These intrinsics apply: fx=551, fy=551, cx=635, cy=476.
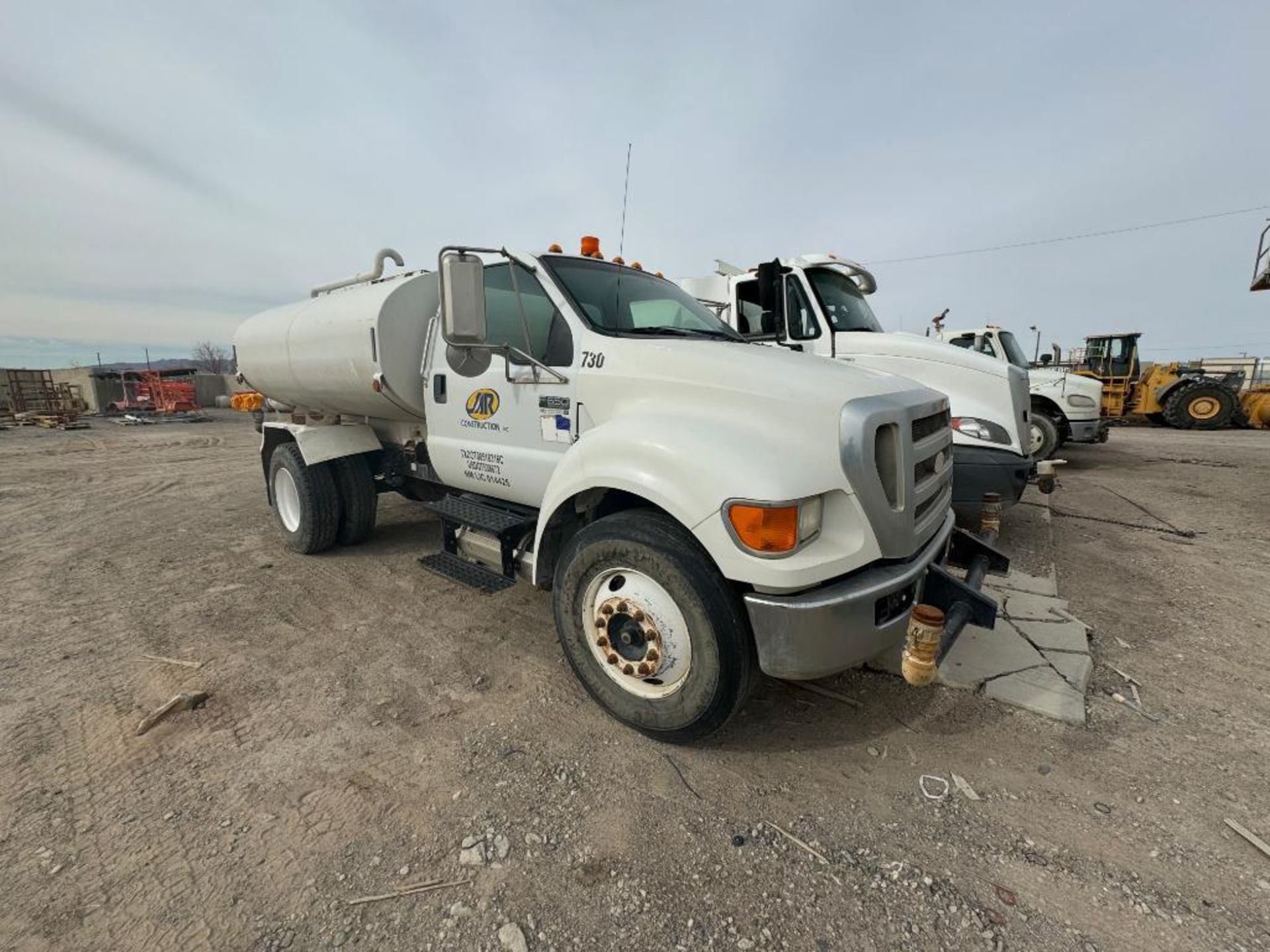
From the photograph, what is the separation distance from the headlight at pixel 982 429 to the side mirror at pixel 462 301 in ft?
13.8

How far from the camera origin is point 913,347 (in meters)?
5.20

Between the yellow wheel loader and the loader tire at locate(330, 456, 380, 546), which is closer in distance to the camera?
the loader tire at locate(330, 456, 380, 546)

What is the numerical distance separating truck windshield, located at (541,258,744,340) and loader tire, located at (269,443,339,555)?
10.0ft

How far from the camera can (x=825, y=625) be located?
2.05 meters

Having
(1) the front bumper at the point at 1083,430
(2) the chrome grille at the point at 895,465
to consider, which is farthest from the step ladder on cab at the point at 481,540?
(1) the front bumper at the point at 1083,430

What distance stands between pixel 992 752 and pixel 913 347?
3824 millimetres

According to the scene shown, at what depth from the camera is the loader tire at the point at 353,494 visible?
16.3ft

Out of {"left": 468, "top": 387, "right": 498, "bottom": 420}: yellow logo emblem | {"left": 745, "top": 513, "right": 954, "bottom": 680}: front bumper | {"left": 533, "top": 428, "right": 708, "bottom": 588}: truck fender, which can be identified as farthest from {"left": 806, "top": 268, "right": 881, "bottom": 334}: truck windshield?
{"left": 745, "top": 513, "right": 954, "bottom": 680}: front bumper

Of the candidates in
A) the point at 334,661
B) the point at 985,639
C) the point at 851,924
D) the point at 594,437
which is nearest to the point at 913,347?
the point at 985,639

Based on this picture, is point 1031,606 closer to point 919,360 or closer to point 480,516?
point 919,360

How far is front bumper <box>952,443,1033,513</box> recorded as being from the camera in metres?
4.64

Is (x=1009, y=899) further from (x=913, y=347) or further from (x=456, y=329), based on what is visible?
(x=913, y=347)

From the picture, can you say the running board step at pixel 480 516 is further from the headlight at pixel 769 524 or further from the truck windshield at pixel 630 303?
the headlight at pixel 769 524

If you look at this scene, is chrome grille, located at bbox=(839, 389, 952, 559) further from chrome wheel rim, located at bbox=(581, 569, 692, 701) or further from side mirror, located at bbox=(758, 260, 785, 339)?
side mirror, located at bbox=(758, 260, 785, 339)
